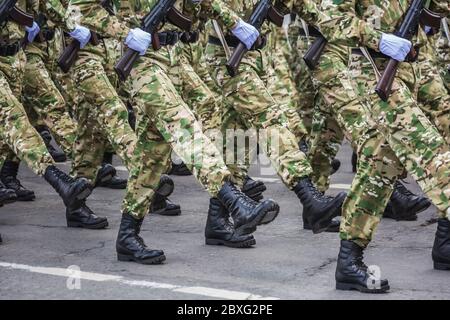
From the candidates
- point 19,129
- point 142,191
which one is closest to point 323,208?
point 142,191

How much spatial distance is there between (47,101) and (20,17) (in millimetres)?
1062

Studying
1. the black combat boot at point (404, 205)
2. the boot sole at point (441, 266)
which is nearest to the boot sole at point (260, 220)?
the boot sole at point (441, 266)

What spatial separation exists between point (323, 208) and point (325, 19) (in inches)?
49.6

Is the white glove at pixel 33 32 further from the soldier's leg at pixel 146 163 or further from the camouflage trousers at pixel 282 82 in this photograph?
the soldier's leg at pixel 146 163

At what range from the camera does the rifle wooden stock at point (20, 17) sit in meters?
7.72

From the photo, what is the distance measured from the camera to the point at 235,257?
6977 millimetres

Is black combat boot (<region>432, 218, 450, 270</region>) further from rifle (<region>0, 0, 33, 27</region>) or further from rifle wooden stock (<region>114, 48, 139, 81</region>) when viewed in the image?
rifle (<region>0, 0, 33, 27</region>)

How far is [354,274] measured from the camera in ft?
19.7

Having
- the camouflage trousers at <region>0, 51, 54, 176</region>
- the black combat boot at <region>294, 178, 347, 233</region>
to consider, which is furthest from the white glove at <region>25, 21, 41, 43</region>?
the black combat boot at <region>294, 178, 347, 233</region>

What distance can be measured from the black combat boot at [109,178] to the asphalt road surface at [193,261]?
247mm

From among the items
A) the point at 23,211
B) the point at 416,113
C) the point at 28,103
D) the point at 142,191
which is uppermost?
the point at 416,113

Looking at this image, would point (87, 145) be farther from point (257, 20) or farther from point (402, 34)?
point (402, 34)

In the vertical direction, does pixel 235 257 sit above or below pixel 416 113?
below
